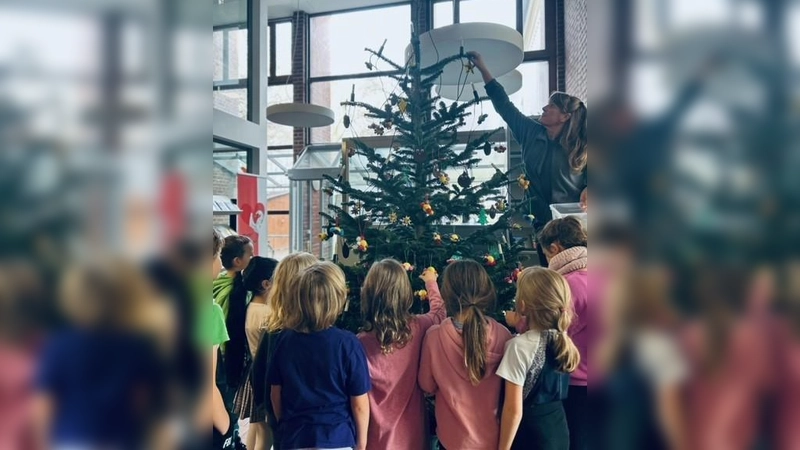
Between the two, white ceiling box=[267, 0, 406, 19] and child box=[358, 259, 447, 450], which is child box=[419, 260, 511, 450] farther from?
white ceiling box=[267, 0, 406, 19]

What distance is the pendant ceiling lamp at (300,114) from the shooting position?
16.5ft

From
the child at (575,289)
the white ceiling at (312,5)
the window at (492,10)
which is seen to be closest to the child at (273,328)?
the child at (575,289)

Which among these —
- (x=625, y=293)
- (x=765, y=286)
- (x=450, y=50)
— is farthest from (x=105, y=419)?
(x=450, y=50)

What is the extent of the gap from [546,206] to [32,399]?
6.80ft

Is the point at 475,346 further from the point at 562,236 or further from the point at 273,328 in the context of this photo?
the point at 273,328

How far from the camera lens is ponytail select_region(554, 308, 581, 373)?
1.50 m

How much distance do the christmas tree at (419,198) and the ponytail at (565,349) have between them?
22.8 inches

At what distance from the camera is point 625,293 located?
1.49 feet

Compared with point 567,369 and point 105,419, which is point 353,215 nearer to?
point 567,369

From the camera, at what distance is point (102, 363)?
18.8 inches

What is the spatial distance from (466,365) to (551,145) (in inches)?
43.8

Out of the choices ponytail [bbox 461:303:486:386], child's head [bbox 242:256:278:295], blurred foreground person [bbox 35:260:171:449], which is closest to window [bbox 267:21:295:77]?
child's head [bbox 242:256:278:295]

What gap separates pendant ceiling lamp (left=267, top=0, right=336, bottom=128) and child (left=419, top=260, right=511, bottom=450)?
12.9 ft

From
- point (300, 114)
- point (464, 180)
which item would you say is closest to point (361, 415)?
point (464, 180)
